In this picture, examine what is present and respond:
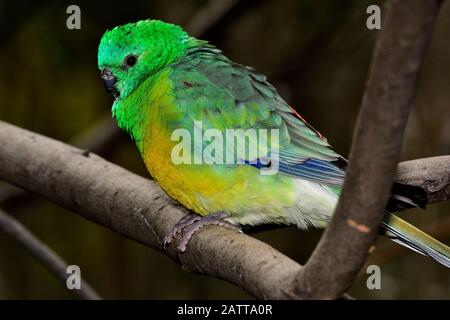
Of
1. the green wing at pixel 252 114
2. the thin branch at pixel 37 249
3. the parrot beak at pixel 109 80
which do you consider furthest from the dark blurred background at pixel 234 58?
the green wing at pixel 252 114

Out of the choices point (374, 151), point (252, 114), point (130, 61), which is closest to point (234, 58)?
point (130, 61)

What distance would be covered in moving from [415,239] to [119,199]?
1.34 m

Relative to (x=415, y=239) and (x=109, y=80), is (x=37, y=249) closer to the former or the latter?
(x=109, y=80)

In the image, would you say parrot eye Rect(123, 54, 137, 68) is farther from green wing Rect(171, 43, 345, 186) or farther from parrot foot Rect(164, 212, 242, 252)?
parrot foot Rect(164, 212, 242, 252)

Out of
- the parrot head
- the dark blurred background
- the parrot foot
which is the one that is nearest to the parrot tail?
the parrot foot

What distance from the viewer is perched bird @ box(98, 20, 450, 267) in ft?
10.1

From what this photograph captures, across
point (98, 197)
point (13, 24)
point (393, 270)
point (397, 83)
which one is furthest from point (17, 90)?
point (397, 83)

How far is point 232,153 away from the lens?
10.3 ft

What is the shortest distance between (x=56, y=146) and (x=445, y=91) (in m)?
2.72

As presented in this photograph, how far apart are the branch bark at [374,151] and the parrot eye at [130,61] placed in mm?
1732

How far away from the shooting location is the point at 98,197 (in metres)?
3.45

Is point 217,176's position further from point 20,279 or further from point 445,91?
point 20,279

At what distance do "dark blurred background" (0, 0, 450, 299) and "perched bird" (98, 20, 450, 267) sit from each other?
4.96 ft

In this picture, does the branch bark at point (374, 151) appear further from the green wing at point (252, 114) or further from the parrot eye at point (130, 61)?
the parrot eye at point (130, 61)
